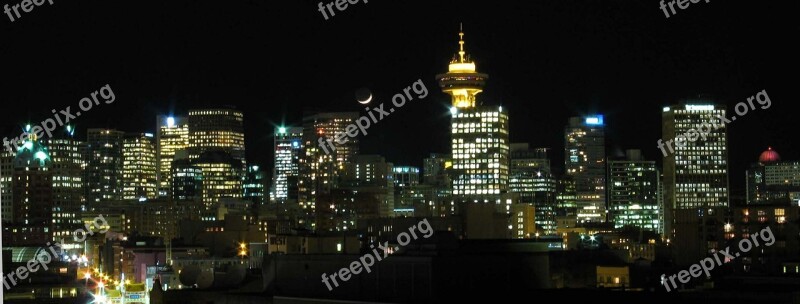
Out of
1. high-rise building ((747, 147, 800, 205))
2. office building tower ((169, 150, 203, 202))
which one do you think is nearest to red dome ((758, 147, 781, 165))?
high-rise building ((747, 147, 800, 205))

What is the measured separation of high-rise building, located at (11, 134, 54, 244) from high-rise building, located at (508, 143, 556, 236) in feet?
200

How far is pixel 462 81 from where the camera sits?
553 feet

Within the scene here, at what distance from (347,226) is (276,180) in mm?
68237

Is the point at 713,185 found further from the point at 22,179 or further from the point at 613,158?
the point at 22,179

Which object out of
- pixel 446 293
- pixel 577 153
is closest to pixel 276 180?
pixel 577 153

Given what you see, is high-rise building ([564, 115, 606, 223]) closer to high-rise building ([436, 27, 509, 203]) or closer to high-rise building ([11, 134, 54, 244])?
high-rise building ([436, 27, 509, 203])

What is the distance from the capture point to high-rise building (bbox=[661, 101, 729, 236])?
152m

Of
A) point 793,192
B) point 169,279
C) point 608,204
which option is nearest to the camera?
point 169,279

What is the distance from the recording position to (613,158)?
18250 centimetres

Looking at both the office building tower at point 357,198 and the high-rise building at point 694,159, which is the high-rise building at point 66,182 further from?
the high-rise building at point 694,159

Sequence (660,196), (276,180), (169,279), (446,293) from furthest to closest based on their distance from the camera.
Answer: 1. (276,180)
2. (660,196)
3. (169,279)
4. (446,293)

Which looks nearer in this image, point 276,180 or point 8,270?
point 8,270

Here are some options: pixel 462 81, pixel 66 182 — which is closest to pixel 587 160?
pixel 462 81

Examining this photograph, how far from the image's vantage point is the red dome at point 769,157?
171000 millimetres
